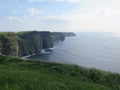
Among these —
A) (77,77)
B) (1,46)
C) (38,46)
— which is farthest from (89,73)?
(38,46)

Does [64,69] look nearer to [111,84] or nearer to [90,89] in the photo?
[111,84]

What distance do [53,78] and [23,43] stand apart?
128043 millimetres

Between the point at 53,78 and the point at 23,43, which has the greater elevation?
the point at 53,78

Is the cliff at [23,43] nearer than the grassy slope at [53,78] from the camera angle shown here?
No

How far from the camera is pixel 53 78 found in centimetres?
1839

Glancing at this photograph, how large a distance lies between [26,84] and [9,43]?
105737 millimetres

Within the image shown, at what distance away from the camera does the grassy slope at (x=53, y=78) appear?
48.3ft

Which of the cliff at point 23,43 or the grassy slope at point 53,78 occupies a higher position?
the grassy slope at point 53,78

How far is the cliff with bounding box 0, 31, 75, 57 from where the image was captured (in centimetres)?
11519

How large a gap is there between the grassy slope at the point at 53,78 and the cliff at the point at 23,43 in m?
89.0

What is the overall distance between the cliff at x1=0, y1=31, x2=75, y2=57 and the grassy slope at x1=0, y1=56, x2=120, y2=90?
8900cm

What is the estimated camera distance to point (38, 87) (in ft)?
46.6

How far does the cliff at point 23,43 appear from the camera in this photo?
115188mm

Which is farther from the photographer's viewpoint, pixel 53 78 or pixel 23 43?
pixel 23 43
